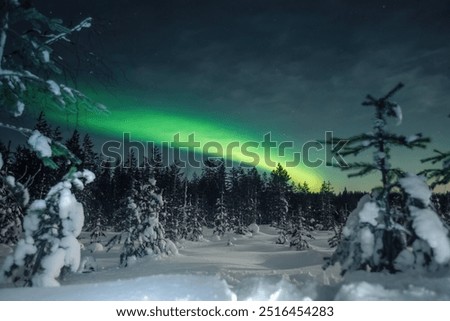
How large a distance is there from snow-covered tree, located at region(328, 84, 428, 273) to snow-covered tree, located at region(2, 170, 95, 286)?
22.2ft

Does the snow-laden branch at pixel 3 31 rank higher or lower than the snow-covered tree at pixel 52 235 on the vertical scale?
higher

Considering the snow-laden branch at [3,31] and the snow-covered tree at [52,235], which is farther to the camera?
the snow-covered tree at [52,235]

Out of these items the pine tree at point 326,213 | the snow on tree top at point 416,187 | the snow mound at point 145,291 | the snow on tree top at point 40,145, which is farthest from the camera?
the pine tree at point 326,213

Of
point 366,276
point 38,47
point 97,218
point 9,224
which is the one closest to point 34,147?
point 38,47

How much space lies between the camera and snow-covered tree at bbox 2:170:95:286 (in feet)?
30.6

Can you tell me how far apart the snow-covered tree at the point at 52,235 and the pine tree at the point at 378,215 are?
680 centimetres

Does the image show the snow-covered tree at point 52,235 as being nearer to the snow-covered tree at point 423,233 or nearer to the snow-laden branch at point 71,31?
the snow-laden branch at point 71,31

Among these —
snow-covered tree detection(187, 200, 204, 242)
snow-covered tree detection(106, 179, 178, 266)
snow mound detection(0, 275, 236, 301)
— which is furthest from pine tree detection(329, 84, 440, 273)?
snow-covered tree detection(187, 200, 204, 242)

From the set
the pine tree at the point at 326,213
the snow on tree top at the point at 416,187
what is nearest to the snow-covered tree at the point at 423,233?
the snow on tree top at the point at 416,187

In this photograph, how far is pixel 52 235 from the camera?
9438 millimetres

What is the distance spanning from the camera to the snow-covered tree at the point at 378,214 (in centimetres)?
690

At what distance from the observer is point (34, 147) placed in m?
6.71
